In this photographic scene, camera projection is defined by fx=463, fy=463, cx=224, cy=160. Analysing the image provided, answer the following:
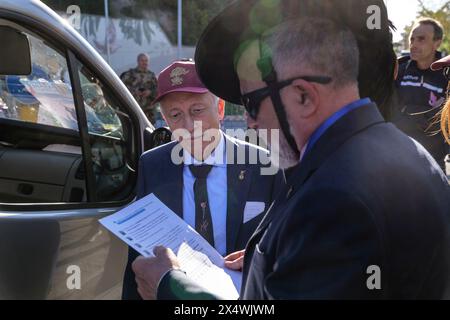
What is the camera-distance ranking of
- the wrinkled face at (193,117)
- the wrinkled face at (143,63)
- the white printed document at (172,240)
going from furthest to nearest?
the wrinkled face at (143,63)
the wrinkled face at (193,117)
the white printed document at (172,240)

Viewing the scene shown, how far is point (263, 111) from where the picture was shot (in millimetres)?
1139

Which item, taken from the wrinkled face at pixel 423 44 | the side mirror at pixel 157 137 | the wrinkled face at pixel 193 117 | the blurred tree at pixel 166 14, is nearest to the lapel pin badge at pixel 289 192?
the wrinkled face at pixel 193 117

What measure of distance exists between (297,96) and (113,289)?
1650 mm

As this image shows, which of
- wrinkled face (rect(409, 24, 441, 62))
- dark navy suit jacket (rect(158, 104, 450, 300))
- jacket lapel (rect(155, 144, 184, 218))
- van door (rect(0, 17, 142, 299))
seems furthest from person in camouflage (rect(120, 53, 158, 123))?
dark navy suit jacket (rect(158, 104, 450, 300))

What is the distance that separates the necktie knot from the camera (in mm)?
1840

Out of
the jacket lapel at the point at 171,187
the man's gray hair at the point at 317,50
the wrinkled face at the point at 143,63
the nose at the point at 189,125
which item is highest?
the wrinkled face at the point at 143,63

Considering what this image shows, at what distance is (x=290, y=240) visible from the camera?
2.99ft

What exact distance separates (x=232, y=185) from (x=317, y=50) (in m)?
0.88

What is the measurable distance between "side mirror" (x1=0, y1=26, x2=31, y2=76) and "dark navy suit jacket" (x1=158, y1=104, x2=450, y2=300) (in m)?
1.55

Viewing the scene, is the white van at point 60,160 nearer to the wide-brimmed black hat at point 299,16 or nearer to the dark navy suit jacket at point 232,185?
the dark navy suit jacket at point 232,185

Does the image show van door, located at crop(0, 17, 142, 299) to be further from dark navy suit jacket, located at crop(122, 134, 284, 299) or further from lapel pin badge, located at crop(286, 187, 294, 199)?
lapel pin badge, located at crop(286, 187, 294, 199)

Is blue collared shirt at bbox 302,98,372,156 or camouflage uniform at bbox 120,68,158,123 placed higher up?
camouflage uniform at bbox 120,68,158,123

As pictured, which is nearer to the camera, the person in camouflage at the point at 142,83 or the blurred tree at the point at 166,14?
the person in camouflage at the point at 142,83

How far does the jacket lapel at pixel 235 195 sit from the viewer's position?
1762mm
